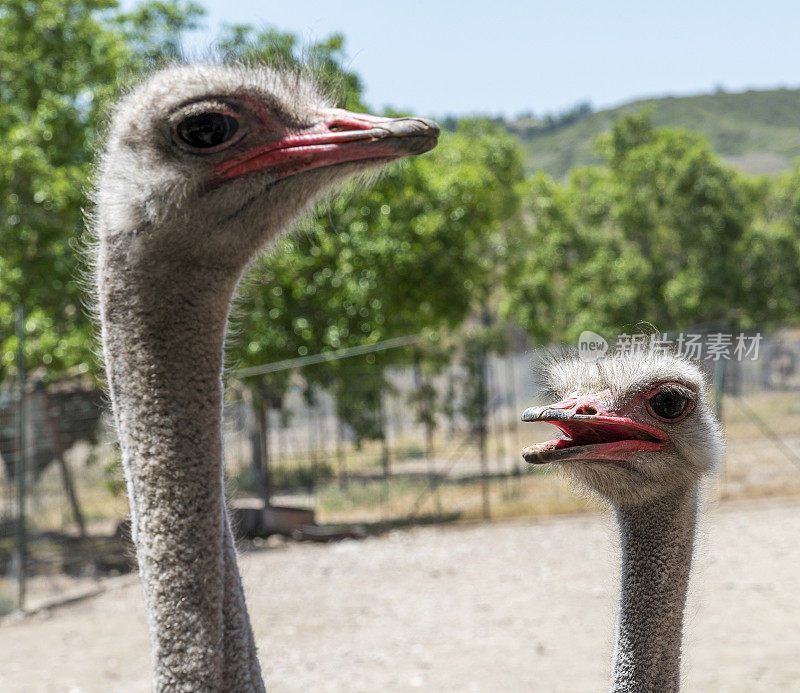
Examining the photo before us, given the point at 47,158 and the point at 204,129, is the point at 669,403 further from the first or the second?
the point at 47,158

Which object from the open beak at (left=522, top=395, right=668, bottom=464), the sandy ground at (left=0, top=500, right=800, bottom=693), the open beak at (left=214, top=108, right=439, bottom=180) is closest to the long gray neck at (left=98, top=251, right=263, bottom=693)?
the open beak at (left=214, top=108, right=439, bottom=180)

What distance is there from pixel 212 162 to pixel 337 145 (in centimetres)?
22

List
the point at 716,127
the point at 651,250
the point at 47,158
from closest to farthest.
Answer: the point at 47,158 < the point at 651,250 < the point at 716,127

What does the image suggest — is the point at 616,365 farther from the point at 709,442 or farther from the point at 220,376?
the point at 220,376

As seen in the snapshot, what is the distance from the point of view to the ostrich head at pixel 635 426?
1.71m

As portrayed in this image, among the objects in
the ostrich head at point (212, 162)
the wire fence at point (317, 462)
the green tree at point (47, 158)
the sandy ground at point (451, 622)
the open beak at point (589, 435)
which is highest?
the green tree at point (47, 158)

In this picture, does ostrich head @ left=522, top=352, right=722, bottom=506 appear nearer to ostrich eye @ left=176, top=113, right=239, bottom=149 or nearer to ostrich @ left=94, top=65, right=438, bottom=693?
ostrich @ left=94, top=65, right=438, bottom=693

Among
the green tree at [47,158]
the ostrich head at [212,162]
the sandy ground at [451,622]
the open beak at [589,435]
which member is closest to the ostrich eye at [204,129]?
the ostrich head at [212,162]

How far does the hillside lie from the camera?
11944cm

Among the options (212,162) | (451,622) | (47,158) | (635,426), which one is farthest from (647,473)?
(47,158)

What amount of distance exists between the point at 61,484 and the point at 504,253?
721 inches

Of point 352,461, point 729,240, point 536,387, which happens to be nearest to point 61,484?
point 352,461

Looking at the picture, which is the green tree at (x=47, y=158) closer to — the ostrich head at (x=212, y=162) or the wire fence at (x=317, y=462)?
the wire fence at (x=317, y=462)

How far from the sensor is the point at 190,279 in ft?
5.61
